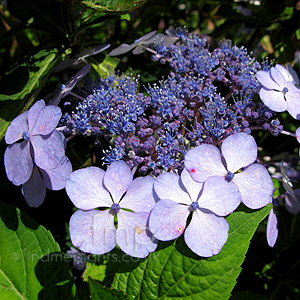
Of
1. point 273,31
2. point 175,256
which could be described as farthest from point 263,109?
point 273,31

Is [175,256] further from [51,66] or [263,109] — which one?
[51,66]

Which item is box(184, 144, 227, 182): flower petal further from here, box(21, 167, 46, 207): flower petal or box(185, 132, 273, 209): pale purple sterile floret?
box(21, 167, 46, 207): flower petal

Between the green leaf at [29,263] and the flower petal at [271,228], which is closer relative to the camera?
the green leaf at [29,263]

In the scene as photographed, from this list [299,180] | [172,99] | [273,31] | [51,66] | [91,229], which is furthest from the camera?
[273,31]

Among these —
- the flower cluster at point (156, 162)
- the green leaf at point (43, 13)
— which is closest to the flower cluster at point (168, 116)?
the flower cluster at point (156, 162)

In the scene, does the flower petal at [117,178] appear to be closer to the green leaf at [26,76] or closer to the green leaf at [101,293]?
the green leaf at [101,293]
